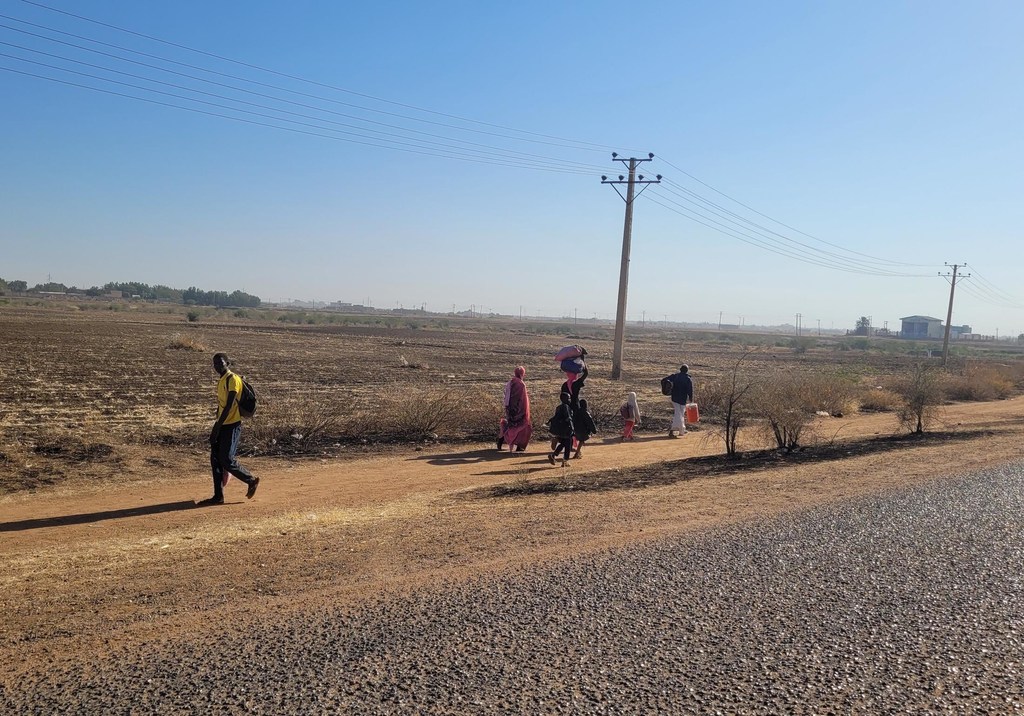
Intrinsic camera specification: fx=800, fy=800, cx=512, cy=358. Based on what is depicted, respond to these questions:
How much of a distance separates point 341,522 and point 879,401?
2368cm

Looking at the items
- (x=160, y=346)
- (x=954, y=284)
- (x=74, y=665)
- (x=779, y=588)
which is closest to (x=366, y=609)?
(x=74, y=665)

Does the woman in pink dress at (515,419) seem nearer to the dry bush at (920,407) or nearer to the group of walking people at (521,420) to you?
the group of walking people at (521,420)

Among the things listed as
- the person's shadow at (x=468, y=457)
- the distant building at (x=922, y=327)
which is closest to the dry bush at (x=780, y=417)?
the person's shadow at (x=468, y=457)

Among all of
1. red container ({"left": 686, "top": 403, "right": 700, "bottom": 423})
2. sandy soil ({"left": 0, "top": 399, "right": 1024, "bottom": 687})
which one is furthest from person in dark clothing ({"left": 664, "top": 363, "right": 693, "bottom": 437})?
sandy soil ({"left": 0, "top": 399, "right": 1024, "bottom": 687})

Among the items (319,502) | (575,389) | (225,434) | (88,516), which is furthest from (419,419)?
(88,516)

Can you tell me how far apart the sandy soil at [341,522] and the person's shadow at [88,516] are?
32 millimetres

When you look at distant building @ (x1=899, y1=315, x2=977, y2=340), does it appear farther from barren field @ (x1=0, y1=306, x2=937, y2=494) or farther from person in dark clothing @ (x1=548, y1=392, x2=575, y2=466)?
person in dark clothing @ (x1=548, y1=392, x2=575, y2=466)

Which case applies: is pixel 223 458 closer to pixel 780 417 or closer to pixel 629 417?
pixel 629 417

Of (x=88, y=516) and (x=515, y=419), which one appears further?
(x=515, y=419)

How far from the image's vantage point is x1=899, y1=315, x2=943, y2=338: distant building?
513 ft

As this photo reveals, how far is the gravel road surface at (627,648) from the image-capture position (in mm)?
4402

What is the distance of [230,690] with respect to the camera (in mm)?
4465

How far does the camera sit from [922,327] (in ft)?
513

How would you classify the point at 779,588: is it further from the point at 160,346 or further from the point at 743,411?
the point at 160,346
